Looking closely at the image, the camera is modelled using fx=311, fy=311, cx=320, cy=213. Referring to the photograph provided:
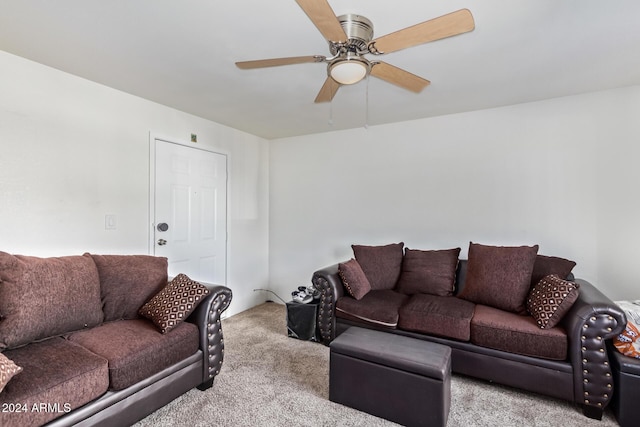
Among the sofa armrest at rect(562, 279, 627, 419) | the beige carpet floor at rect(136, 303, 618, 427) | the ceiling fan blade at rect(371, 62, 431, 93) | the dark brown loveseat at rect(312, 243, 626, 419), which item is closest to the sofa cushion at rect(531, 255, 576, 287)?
the dark brown loveseat at rect(312, 243, 626, 419)

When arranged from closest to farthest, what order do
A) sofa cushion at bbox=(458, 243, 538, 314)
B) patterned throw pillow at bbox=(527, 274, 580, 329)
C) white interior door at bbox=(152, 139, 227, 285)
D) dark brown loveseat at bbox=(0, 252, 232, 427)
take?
dark brown loveseat at bbox=(0, 252, 232, 427)
patterned throw pillow at bbox=(527, 274, 580, 329)
sofa cushion at bbox=(458, 243, 538, 314)
white interior door at bbox=(152, 139, 227, 285)

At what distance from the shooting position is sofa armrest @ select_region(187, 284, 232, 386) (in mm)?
2166

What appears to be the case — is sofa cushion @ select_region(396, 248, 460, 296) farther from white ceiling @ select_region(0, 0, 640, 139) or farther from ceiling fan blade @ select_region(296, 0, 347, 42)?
ceiling fan blade @ select_region(296, 0, 347, 42)

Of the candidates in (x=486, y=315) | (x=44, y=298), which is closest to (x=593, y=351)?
(x=486, y=315)

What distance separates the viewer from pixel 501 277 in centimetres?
254

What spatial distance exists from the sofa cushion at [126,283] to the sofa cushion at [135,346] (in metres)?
0.10

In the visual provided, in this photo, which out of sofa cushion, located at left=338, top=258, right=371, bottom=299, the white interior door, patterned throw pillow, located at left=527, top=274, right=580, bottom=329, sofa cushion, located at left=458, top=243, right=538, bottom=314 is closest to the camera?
patterned throw pillow, located at left=527, top=274, right=580, bottom=329

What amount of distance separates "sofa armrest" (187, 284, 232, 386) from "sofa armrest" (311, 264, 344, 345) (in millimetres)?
984

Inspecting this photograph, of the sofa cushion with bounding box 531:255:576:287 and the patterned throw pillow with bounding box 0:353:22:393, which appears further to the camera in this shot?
the sofa cushion with bounding box 531:255:576:287

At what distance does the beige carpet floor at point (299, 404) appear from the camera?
1.88 metres

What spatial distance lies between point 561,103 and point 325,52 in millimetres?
2331

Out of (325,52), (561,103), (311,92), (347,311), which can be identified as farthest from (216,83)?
(561,103)

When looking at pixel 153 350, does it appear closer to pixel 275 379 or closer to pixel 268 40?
pixel 275 379

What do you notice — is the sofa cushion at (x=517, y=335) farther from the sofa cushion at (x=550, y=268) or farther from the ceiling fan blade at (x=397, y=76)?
the ceiling fan blade at (x=397, y=76)
